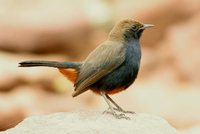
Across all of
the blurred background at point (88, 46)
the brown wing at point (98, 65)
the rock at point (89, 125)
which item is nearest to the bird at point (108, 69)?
the brown wing at point (98, 65)

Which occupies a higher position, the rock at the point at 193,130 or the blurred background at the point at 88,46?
the blurred background at the point at 88,46

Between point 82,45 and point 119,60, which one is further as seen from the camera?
point 82,45

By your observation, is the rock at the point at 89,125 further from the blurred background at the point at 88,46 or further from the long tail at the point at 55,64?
the blurred background at the point at 88,46

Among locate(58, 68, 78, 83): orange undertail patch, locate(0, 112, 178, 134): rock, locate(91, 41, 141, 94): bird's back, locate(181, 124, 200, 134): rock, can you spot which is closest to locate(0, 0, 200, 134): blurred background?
locate(181, 124, 200, 134): rock

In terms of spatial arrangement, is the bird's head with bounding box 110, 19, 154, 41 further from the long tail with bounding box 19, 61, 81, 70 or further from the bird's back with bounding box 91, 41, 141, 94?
the long tail with bounding box 19, 61, 81, 70

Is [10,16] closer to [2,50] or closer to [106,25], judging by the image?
[2,50]

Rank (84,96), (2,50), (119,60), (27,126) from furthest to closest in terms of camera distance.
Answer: (2,50) → (84,96) → (119,60) → (27,126)

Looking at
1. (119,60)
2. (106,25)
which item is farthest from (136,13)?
(119,60)
